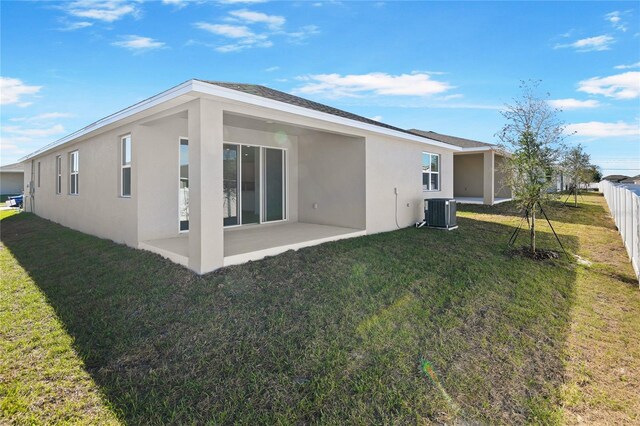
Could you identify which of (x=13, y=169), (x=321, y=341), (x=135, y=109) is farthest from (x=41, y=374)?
(x=13, y=169)

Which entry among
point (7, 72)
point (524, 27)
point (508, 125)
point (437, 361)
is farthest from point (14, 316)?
point (524, 27)

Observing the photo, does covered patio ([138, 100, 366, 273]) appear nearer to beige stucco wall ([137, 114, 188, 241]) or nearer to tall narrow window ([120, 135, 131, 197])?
beige stucco wall ([137, 114, 188, 241])

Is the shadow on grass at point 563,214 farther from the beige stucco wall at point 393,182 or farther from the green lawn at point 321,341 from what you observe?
the green lawn at point 321,341

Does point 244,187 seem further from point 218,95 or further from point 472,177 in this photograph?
point 472,177

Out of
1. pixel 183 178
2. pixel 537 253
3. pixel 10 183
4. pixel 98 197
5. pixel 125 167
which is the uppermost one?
pixel 10 183

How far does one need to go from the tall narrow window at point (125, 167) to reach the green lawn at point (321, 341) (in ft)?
5.87

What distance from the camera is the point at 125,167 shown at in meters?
7.54

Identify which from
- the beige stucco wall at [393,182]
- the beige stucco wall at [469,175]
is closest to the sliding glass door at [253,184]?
the beige stucco wall at [393,182]

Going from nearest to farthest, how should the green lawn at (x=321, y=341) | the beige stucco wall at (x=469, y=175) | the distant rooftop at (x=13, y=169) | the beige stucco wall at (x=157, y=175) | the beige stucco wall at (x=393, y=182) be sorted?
1. the green lawn at (x=321, y=341)
2. the beige stucco wall at (x=157, y=175)
3. the beige stucco wall at (x=393, y=182)
4. the beige stucco wall at (x=469, y=175)
5. the distant rooftop at (x=13, y=169)

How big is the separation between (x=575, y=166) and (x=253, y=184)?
1585cm

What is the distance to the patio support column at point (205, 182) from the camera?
16.4 ft

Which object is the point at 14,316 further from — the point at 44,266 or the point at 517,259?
the point at 517,259

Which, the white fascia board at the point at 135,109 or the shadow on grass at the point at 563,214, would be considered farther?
the shadow on grass at the point at 563,214

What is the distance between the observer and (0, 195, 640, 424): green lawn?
2555 millimetres
